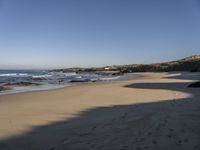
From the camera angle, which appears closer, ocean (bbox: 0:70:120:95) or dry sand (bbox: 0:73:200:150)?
dry sand (bbox: 0:73:200:150)

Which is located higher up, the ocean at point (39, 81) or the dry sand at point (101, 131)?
the dry sand at point (101, 131)

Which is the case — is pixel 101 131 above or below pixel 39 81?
above

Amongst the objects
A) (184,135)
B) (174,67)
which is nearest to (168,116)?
(184,135)

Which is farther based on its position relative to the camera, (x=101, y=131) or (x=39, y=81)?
(x=39, y=81)

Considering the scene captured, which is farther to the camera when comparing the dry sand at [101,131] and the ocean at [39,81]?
the ocean at [39,81]

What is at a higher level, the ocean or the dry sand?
the dry sand

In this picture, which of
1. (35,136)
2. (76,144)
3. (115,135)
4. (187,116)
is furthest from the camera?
(187,116)

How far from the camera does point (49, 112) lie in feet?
31.2

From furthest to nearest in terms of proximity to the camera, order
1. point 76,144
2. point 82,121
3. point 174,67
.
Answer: point 174,67 → point 82,121 → point 76,144

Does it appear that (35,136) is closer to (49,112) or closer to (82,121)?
(82,121)

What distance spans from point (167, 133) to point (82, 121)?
2.83 metres

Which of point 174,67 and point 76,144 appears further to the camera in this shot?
point 174,67

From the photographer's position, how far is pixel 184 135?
18.1ft

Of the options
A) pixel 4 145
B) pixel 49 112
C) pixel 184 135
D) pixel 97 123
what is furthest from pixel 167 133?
pixel 49 112
